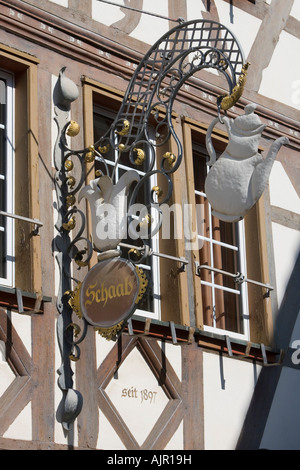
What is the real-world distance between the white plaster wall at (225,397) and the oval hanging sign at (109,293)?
5.90 ft

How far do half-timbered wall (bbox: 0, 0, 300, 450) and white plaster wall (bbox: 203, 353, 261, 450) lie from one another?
1 cm

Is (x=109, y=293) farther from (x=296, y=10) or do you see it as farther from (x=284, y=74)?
(x=296, y=10)

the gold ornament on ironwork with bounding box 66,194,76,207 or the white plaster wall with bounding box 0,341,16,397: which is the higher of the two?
the gold ornament on ironwork with bounding box 66,194,76,207

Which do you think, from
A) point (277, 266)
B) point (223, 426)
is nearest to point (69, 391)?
point (223, 426)

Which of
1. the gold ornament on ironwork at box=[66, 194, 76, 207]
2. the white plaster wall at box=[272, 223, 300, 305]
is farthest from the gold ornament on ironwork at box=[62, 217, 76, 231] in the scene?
the white plaster wall at box=[272, 223, 300, 305]

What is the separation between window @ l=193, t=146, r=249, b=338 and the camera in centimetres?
1059

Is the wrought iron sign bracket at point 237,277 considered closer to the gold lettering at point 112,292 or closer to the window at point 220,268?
the window at point 220,268

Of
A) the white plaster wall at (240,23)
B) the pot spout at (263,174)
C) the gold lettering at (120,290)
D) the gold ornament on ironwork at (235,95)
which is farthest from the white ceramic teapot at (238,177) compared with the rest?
the white plaster wall at (240,23)

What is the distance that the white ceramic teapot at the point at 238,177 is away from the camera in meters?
8.17

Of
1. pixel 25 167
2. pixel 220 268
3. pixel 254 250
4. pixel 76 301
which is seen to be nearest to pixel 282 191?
pixel 254 250

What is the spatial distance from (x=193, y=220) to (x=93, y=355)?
5.31 ft

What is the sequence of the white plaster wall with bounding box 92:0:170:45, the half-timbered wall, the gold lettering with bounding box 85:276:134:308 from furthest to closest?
the white plaster wall with bounding box 92:0:170:45 < the half-timbered wall < the gold lettering with bounding box 85:276:134:308

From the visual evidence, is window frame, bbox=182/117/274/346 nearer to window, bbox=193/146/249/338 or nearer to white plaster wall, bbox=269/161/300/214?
window, bbox=193/146/249/338

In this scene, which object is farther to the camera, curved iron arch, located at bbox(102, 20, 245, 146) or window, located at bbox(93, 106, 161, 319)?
window, located at bbox(93, 106, 161, 319)
